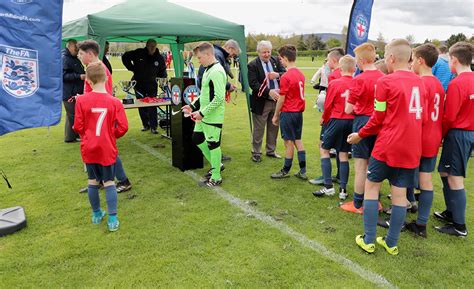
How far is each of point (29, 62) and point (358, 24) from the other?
15.8 ft

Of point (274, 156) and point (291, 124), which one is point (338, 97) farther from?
point (274, 156)

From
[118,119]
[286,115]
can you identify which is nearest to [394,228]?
[286,115]

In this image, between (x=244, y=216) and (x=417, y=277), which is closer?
(x=417, y=277)

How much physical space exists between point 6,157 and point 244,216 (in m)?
4.96

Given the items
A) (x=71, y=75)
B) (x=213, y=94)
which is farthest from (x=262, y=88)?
(x=71, y=75)

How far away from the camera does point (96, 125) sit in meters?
3.57

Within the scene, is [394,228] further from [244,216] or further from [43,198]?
[43,198]

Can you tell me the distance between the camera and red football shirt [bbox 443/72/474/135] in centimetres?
351

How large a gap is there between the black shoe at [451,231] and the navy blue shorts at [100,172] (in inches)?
139

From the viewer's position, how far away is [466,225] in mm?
3975

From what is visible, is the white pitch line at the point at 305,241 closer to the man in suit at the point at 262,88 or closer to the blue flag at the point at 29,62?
the man in suit at the point at 262,88

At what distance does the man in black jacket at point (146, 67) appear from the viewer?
26.8 ft

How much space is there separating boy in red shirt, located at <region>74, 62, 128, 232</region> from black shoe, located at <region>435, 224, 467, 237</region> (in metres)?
3.51

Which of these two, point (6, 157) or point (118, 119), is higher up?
point (118, 119)
